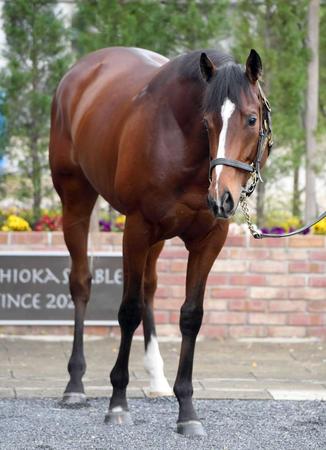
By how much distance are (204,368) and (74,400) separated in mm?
1336

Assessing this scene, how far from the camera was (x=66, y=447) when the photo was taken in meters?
4.91

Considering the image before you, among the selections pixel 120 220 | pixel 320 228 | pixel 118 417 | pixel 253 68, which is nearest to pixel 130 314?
pixel 118 417

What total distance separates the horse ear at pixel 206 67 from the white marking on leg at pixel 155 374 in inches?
76.8

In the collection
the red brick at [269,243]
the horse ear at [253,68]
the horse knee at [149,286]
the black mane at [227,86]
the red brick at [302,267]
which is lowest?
the horse knee at [149,286]

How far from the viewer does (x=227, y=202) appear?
457 centimetres

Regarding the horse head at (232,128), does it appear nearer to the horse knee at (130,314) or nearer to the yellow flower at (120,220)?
the horse knee at (130,314)

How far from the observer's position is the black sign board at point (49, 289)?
782cm

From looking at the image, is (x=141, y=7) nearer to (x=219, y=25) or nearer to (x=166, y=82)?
(x=219, y=25)

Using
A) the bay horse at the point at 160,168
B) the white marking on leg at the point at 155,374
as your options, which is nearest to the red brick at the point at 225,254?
the bay horse at the point at 160,168

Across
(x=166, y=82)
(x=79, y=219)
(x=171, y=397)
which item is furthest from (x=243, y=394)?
(x=166, y=82)

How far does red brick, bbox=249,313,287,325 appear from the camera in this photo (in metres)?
7.94

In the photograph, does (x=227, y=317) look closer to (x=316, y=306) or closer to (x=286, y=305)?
(x=286, y=305)

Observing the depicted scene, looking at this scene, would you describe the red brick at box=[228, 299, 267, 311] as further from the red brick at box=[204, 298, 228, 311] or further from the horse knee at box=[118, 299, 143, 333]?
the horse knee at box=[118, 299, 143, 333]

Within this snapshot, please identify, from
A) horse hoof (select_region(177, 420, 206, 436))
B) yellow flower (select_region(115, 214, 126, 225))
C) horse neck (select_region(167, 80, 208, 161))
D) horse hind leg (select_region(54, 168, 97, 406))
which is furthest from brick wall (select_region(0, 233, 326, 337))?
horse neck (select_region(167, 80, 208, 161))
